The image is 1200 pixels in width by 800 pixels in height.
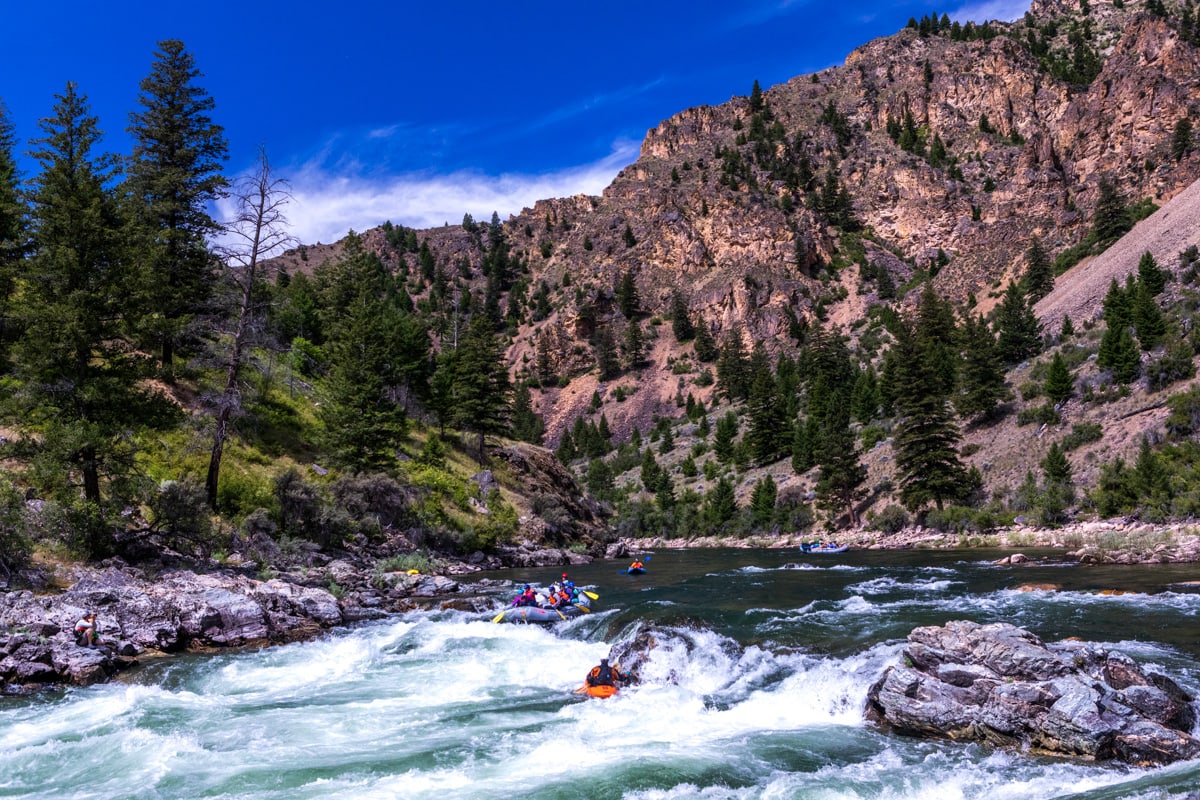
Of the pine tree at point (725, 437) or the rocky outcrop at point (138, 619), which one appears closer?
the rocky outcrop at point (138, 619)

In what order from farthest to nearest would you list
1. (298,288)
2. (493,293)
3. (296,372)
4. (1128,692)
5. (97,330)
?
(493,293) < (298,288) < (296,372) < (97,330) < (1128,692)

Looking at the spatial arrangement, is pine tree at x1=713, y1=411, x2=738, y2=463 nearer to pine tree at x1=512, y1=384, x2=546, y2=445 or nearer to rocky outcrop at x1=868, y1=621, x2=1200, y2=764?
pine tree at x1=512, y1=384, x2=546, y2=445

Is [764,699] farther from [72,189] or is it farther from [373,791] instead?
[72,189]

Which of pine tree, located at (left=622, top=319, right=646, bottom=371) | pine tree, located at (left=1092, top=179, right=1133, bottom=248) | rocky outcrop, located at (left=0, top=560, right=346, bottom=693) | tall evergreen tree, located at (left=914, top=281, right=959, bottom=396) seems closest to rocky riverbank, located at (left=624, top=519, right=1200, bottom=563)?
tall evergreen tree, located at (left=914, top=281, right=959, bottom=396)

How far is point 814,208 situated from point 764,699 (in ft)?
413

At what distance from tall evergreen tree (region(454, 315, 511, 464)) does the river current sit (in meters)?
30.3

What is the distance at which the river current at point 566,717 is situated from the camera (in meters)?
8.45

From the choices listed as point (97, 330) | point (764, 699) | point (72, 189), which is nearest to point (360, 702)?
point (764, 699)

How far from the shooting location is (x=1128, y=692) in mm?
9289

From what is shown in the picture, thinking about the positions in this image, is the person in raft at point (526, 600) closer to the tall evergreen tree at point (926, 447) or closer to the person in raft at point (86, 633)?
the person in raft at point (86, 633)

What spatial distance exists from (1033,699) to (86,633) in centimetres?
1580

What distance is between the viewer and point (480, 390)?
161ft

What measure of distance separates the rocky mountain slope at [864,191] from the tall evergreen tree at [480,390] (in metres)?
55.8

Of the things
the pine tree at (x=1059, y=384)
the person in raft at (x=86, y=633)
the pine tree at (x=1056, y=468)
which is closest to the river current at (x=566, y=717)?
the person in raft at (x=86, y=633)
